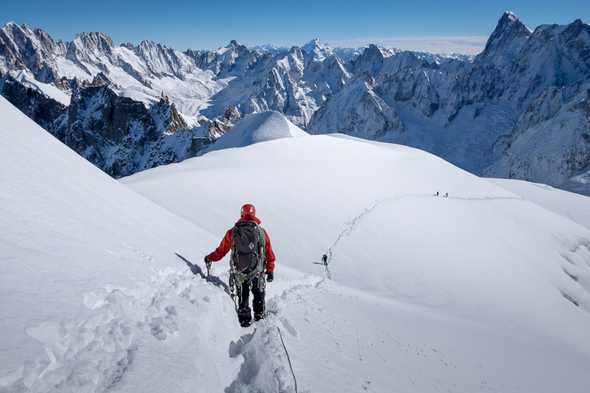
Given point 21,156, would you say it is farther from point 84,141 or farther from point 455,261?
point 84,141

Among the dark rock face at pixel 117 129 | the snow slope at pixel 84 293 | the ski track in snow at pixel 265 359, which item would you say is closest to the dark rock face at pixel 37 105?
the dark rock face at pixel 117 129

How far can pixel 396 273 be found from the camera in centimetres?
1689

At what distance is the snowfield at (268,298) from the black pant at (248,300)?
250mm

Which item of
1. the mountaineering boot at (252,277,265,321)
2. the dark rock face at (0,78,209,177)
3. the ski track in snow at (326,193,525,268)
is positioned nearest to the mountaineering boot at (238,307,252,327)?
the mountaineering boot at (252,277,265,321)

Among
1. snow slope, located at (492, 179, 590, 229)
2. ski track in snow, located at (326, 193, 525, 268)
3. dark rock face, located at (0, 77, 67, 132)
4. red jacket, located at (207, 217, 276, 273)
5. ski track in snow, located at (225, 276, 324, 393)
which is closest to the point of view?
ski track in snow, located at (225, 276, 324, 393)

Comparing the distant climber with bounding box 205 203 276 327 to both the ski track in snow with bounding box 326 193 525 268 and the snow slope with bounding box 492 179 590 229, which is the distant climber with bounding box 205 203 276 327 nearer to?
the ski track in snow with bounding box 326 193 525 268

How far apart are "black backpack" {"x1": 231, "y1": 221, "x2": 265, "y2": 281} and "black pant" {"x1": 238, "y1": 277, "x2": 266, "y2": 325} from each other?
180 millimetres

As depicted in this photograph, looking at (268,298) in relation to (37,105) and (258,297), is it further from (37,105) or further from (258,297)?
(37,105)

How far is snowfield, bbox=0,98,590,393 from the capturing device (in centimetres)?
485

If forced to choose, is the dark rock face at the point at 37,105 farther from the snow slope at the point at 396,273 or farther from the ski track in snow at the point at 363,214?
the ski track in snow at the point at 363,214

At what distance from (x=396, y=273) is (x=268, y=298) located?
9.82 metres

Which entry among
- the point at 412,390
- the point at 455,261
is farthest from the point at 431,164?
the point at 412,390

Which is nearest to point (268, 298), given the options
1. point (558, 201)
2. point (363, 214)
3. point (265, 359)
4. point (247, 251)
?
point (247, 251)

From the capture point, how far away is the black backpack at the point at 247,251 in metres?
7.16
